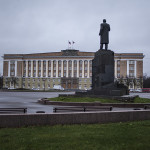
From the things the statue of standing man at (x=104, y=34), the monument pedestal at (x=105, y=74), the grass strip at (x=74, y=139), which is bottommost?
the grass strip at (x=74, y=139)

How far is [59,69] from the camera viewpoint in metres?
88.1

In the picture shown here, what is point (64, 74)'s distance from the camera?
8781 centimetres

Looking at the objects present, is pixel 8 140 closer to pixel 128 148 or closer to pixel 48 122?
pixel 48 122

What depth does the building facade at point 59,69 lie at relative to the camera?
83.5 metres

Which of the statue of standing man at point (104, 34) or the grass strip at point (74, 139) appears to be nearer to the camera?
the grass strip at point (74, 139)

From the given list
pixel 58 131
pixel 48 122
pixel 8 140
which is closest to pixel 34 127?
pixel 48 122

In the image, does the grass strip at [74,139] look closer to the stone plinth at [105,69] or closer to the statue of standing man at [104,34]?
the stone plinth at [105,69]

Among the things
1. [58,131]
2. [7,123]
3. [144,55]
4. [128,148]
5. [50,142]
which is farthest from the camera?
[144,55]

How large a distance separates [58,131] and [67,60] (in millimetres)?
80736

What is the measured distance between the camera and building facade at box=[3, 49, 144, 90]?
83500 millimetres

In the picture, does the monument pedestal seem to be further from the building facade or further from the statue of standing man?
the building facade

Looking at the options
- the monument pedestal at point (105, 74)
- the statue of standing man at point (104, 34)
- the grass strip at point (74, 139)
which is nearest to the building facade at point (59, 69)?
the statue of standing man at point (104, 34)

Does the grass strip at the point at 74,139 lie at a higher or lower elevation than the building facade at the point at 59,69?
lower

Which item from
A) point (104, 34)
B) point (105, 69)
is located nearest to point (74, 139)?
point (105, 69)
